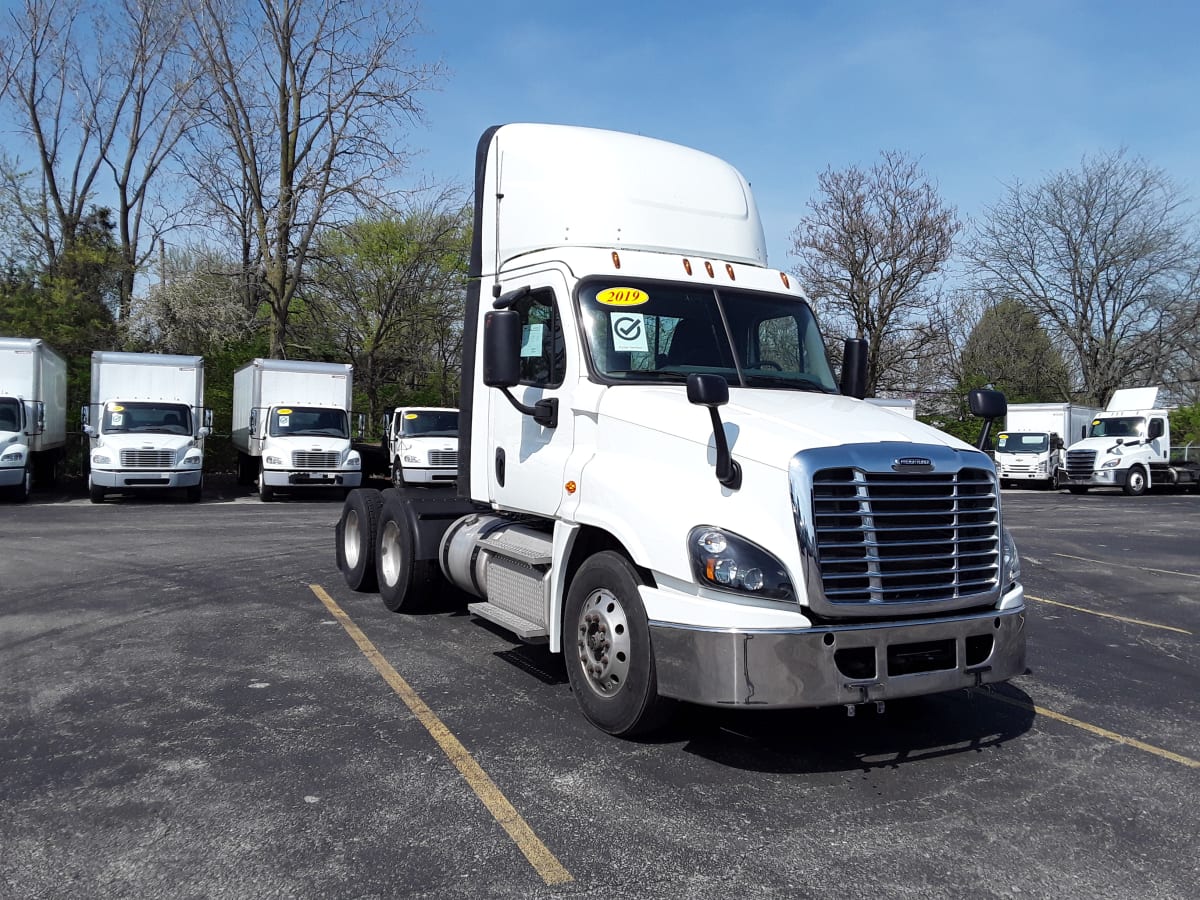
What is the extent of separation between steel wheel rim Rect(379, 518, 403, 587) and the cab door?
192 centimetres

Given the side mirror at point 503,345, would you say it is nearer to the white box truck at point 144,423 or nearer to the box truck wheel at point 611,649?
the box truck wheel at point 611,649

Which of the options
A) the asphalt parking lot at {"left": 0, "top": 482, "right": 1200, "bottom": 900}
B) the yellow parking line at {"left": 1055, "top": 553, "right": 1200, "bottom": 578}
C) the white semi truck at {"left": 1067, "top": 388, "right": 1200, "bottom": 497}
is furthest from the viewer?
the white semi truck at {"left": 1067, "top": 388, "right": 1200, "bottom": 497}

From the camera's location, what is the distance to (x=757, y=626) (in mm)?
4336

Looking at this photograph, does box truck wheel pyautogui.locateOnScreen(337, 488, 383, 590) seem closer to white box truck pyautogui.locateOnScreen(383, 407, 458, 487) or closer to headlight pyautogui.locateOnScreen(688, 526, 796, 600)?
headlight pyautogui.locateOnScreen(688, 526, 796, 600)

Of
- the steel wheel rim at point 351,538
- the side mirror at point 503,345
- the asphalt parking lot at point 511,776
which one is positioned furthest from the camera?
the steel wheel rim at point 351,538

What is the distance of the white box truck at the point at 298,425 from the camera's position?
854 inches

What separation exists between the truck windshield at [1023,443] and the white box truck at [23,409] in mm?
30972

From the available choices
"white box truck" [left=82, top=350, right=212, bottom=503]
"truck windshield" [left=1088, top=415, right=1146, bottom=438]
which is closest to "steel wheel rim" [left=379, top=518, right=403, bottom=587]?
"white box truck" [left=82, top=350, right=212, bottom=503]

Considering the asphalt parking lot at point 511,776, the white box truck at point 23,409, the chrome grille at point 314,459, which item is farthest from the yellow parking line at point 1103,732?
the white box truck at point 23,409

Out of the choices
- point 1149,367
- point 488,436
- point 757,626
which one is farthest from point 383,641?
point 1149,367

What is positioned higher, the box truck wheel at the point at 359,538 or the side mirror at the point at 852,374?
the side mirror at the point at 852,374

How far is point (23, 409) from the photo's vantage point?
2023 centimetres

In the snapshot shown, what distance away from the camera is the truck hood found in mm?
4656

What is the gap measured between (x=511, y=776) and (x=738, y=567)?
4.82 feet
